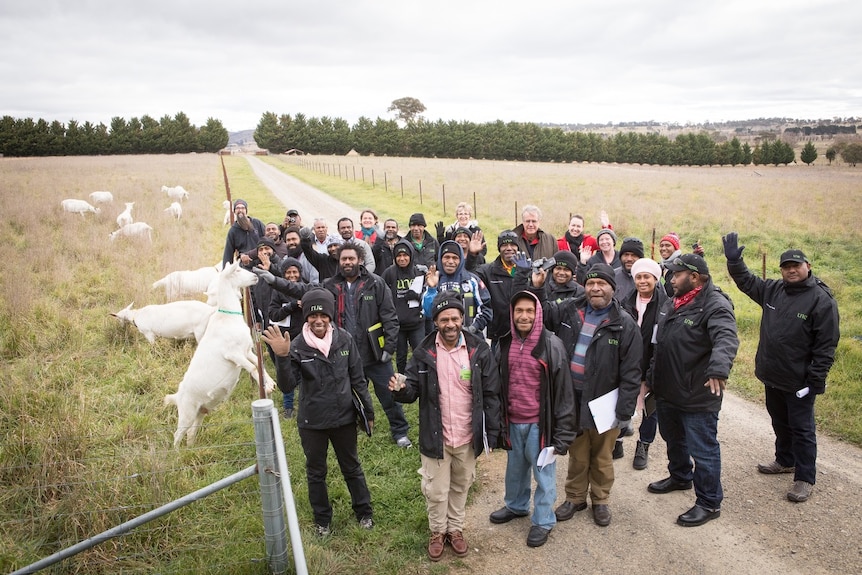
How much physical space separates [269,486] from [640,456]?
392cm

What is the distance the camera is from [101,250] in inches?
535

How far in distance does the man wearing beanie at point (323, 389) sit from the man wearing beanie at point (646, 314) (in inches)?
108

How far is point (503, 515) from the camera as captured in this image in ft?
15.6

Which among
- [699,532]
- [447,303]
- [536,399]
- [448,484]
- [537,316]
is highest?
[447,303]

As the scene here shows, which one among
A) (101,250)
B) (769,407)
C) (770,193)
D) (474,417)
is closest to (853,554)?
(769,407)

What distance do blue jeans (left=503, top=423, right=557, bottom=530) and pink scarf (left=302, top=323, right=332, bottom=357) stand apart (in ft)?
5.39

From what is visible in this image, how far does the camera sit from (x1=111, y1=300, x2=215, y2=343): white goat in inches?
324

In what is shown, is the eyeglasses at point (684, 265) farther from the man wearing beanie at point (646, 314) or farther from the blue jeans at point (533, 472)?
the blue jeans at point (533, 472)

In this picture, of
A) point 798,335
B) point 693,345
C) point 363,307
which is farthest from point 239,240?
point 798,335

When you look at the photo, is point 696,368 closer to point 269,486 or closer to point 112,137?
point 269,486

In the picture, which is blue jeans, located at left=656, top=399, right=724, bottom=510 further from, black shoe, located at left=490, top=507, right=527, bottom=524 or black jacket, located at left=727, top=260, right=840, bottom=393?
black shoe, located at left=490, top=507, right=527, bottom=524

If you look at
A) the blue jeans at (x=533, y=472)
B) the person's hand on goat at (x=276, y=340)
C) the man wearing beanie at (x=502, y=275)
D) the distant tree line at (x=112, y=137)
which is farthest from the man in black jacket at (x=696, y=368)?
the distant tree line at (x=112, y=137)

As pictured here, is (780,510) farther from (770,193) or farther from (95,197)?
(770,193)

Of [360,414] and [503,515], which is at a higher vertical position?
[360,414]
